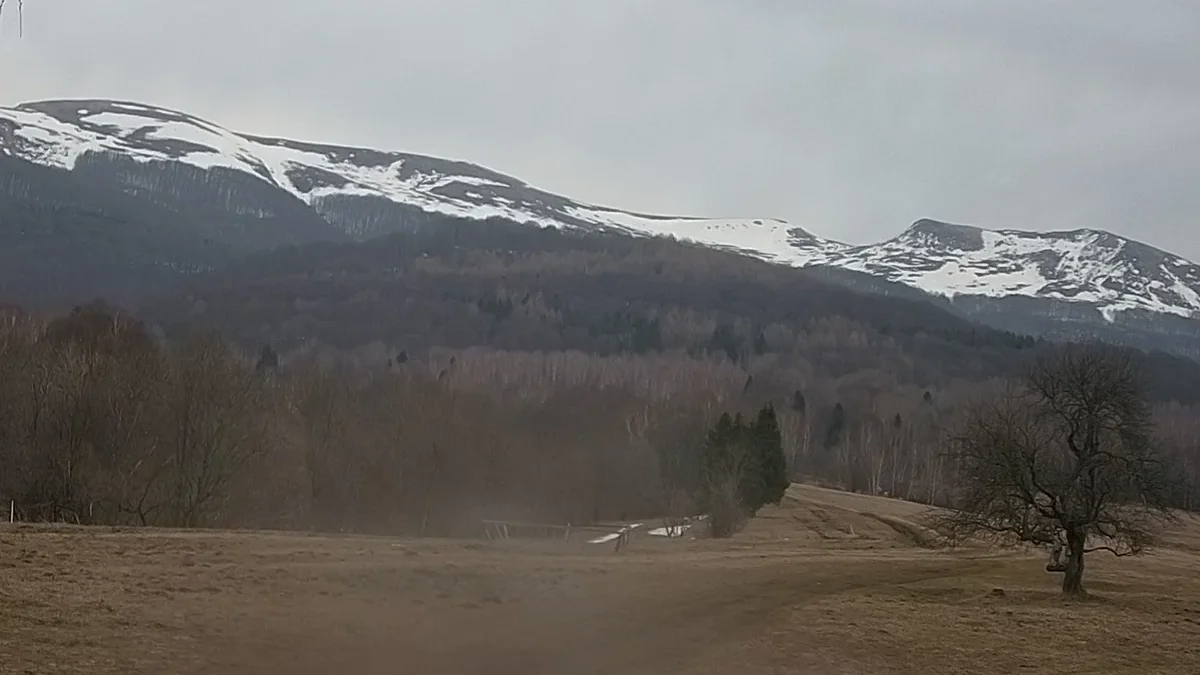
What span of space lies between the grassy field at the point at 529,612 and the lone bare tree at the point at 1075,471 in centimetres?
235

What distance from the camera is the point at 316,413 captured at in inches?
3329

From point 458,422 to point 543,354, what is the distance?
333 feet

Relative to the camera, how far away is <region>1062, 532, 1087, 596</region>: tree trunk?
132 feet

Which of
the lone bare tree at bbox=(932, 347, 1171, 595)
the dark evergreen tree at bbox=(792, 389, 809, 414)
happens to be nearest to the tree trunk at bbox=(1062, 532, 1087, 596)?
the lone bare tree at bbox=(932, 347, 1171, 595)

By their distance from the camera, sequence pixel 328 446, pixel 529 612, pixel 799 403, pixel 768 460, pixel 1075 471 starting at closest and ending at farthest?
1. pixel 529 612
2. pixel 1075 471
3. pixel 328 446
4. pixel 768 460
5. pixel 799 403

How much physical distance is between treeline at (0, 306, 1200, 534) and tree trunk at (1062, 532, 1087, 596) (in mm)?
10086

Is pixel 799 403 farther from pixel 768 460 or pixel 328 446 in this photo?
pixel 328 446

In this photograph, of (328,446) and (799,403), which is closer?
(328,446)

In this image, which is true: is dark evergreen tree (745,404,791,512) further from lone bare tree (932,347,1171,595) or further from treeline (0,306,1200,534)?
lone bare tree (932,347,1171,595)

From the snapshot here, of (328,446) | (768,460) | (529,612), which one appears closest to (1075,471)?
(529,612)

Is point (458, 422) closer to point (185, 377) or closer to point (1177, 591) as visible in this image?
point (185, 377)

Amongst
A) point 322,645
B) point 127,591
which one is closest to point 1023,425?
point 322,645

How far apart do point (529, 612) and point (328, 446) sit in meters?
54.2

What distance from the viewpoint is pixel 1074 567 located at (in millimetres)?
40562
